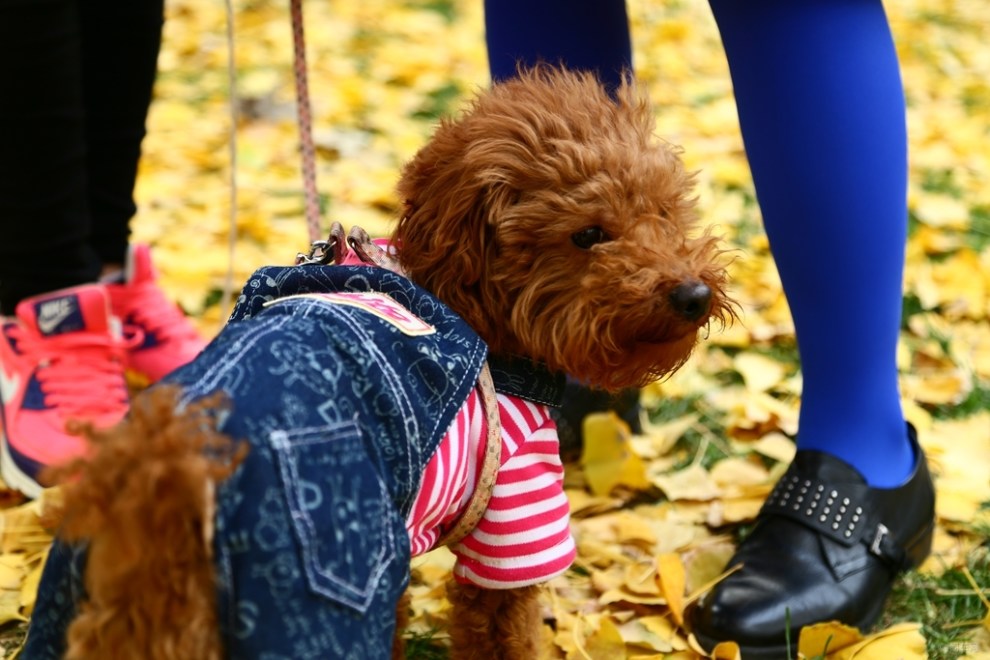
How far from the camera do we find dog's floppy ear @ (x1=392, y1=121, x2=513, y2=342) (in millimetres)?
1295

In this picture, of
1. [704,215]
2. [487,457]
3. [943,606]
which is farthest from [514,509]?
[704,215]

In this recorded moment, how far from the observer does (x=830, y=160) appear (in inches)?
59.6

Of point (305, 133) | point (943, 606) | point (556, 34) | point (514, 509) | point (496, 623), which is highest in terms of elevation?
point (556, 34)

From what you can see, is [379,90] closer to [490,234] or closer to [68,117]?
[68,117]

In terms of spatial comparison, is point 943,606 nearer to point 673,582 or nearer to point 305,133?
point 673,582

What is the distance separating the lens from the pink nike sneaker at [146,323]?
2162 mm

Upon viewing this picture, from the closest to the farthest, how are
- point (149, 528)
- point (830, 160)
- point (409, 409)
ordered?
1. point (149, 528)
2. point (409, 409)
3. point (830, 160)

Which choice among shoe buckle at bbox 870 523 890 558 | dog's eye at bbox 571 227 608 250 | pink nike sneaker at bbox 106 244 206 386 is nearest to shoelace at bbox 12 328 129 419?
pink nike sneaker at bbox 106 244 206 386

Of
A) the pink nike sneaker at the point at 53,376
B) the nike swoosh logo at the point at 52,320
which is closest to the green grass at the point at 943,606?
the pink nike sneaker at the point at 53,376

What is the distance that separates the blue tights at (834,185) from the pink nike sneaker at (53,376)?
1180 mm

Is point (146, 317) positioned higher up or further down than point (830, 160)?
further down

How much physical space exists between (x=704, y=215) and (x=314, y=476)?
2.24m

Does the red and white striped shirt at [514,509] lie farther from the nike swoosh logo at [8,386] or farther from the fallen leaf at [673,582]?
the nike swoosh logo at [8,386]

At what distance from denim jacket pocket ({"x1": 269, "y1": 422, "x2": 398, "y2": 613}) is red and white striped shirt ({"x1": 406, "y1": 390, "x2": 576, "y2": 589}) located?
213mm
